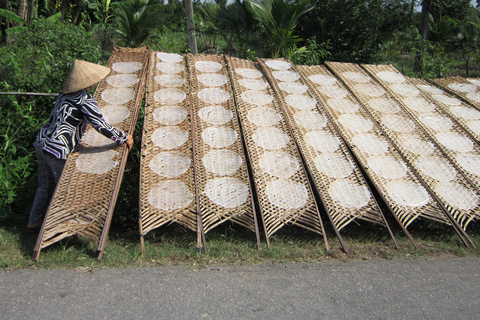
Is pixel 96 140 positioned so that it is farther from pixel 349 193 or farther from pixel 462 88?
pixel 462 88

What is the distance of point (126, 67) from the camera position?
17.2 ft

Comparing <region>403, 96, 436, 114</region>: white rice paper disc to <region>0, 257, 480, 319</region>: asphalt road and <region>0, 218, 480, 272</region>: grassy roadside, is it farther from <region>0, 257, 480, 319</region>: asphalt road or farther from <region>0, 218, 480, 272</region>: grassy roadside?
<region>0, 257, 480, 319</region>: asphalt road

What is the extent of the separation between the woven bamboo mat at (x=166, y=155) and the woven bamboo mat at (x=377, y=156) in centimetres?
166

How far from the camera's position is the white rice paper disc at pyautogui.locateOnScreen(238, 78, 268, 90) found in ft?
16.9

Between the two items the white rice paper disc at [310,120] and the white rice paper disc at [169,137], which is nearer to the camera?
the white rice paper disc at [169,137]

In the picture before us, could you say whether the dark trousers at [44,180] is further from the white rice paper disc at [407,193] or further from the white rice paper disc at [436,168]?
the white rice paper disc at [436,168]

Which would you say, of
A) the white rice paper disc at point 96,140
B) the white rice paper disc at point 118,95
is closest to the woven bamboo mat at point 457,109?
the white rice paper disc at point 118,95

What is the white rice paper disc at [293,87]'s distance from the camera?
5.15 meters

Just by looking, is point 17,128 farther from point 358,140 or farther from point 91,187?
point 358,140

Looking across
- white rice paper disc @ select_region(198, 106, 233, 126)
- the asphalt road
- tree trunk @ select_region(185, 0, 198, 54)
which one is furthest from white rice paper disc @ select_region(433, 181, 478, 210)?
tree trunk @ select_region(185, 0, 198, 54)

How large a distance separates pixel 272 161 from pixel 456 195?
174cm

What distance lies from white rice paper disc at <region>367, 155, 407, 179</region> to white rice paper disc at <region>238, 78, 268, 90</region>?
1.64 m

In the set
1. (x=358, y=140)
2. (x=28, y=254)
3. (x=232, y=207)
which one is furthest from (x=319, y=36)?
(x=28, y=254)

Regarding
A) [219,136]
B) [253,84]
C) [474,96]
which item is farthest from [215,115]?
[474,96]
